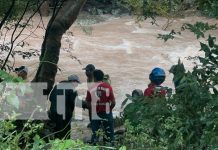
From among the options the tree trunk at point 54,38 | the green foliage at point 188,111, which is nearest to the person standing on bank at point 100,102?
the tree trunk at point 54,38

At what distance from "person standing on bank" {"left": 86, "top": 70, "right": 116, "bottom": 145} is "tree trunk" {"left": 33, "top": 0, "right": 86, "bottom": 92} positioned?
0.68 meters

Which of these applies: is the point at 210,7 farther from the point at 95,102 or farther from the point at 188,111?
the point at 95,102

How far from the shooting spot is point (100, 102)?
6496 mm

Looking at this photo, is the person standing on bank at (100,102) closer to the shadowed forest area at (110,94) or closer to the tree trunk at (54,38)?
the shadowed forest area at (110,94)

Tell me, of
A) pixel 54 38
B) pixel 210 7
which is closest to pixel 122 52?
pixel 54 38

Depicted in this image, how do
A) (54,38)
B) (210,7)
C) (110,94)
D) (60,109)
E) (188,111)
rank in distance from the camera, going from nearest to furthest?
(188,111) → (210,7) → (60,109) → (110,94) → (54,38)

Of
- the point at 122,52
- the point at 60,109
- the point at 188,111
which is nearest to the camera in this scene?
the point at 188,111

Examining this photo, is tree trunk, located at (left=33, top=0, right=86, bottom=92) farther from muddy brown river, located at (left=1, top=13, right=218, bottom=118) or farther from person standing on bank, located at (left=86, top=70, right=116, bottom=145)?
muddy brown river, located at (left=1, top=13, right=218, bottom=118)

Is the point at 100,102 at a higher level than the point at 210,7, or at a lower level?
lower

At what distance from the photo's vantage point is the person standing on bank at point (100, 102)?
250 inches

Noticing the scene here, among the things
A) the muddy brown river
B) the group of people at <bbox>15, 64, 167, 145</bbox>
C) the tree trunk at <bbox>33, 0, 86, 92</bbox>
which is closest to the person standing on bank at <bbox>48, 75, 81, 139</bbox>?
the group of people at <bbox>15, 64, 167, 145</bbox>

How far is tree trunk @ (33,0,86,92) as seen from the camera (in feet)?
22.7

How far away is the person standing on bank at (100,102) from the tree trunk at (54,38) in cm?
68

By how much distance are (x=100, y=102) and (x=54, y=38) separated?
1.21 m
